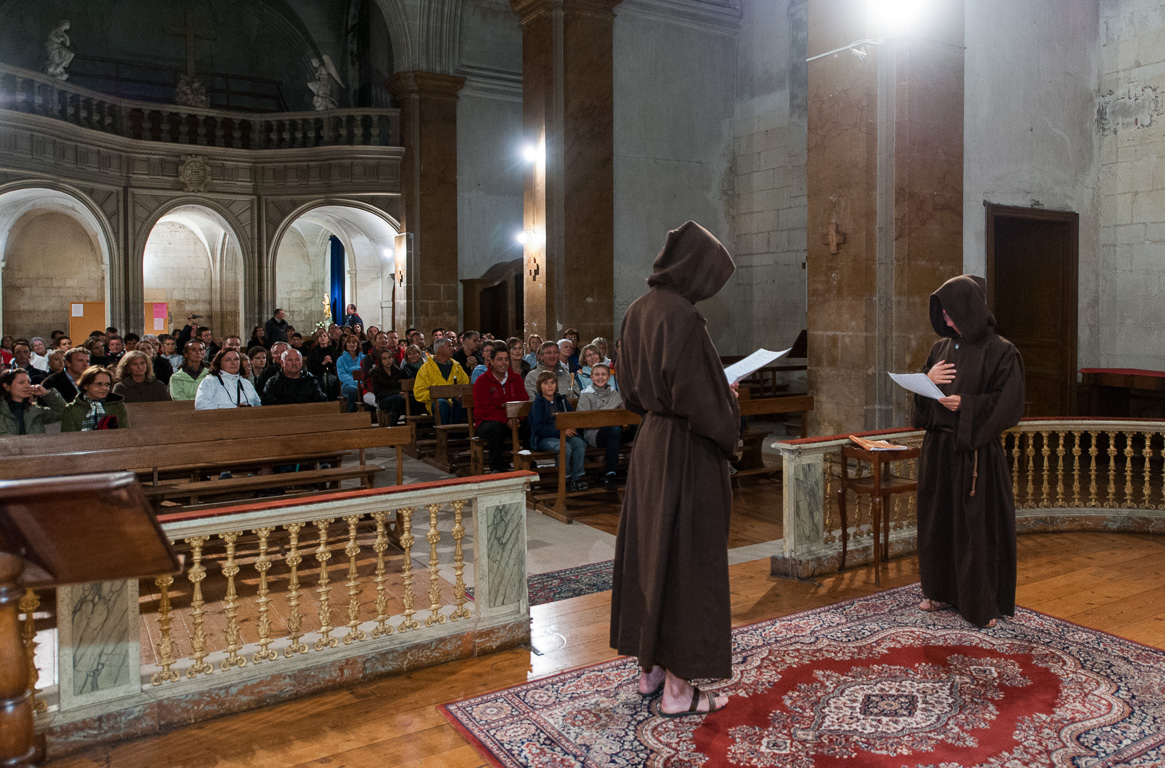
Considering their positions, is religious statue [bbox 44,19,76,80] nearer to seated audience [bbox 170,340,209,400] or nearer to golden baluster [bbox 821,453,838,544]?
seated audience [bbox 170,340,209,400]

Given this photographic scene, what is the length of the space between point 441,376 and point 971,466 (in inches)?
253

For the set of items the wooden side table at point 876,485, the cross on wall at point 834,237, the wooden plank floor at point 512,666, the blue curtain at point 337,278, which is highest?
the blue curtain at point 337,278

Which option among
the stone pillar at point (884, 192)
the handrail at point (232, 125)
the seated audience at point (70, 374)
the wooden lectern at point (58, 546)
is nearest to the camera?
the wooden lectern at point (58, 546)

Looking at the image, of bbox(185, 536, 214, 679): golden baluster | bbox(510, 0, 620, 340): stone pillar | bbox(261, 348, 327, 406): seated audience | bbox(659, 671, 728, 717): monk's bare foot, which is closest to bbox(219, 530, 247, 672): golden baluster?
bbox(185, 536, 214, 679): golden baluster

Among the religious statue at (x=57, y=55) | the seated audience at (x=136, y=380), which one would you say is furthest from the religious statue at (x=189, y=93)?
the seated audience at (x=136, y=380)

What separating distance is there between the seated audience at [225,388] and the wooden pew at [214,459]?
1127 mm

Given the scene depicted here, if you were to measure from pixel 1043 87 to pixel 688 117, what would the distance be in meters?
5.06

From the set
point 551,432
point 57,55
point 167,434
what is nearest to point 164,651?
point 167,434

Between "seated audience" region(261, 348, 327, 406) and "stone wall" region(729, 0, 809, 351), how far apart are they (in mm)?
7078

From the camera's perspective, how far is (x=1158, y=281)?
8.25 m

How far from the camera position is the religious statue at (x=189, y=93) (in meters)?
17.2

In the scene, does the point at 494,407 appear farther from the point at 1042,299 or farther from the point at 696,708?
the point at 1042,299

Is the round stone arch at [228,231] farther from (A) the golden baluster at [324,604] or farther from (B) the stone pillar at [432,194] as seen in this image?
(A) the golden baluster at [324,604]

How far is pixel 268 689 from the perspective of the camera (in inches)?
140
